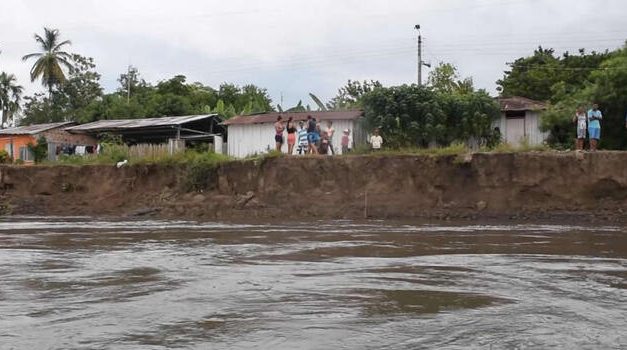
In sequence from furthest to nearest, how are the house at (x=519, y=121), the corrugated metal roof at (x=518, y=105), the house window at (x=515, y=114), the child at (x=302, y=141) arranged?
the house window at (x=515, y=114), the house at (x=519, y=121), the corrugated metal roof at (x=518, y=105), the child at (x=302, y=141)

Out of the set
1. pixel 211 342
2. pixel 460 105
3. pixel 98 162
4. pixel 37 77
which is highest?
pixel 37 77

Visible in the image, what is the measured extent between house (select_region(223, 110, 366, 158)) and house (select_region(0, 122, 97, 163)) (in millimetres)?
10715

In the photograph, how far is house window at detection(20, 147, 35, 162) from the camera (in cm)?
3959

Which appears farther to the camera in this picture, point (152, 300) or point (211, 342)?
point (152, 300)

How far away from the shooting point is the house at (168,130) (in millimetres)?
35256

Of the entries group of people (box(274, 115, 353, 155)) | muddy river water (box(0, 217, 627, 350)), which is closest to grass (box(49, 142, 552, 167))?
group of people (box(274, 115, 353, 155))

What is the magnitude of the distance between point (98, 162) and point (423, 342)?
25597 mm

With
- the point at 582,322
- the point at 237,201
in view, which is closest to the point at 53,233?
the point at 237,201

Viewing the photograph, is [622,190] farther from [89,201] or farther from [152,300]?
[89,201]

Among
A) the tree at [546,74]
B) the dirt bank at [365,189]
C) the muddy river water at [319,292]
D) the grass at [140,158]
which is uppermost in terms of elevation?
the tree at [546,74]

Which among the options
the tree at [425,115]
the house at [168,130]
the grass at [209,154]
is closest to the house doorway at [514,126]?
the tree at [425,115]

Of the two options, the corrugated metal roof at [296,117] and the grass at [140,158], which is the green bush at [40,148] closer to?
the grass at [140,158]

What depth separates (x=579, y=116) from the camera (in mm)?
20781

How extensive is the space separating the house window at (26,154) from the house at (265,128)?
43.4ft
